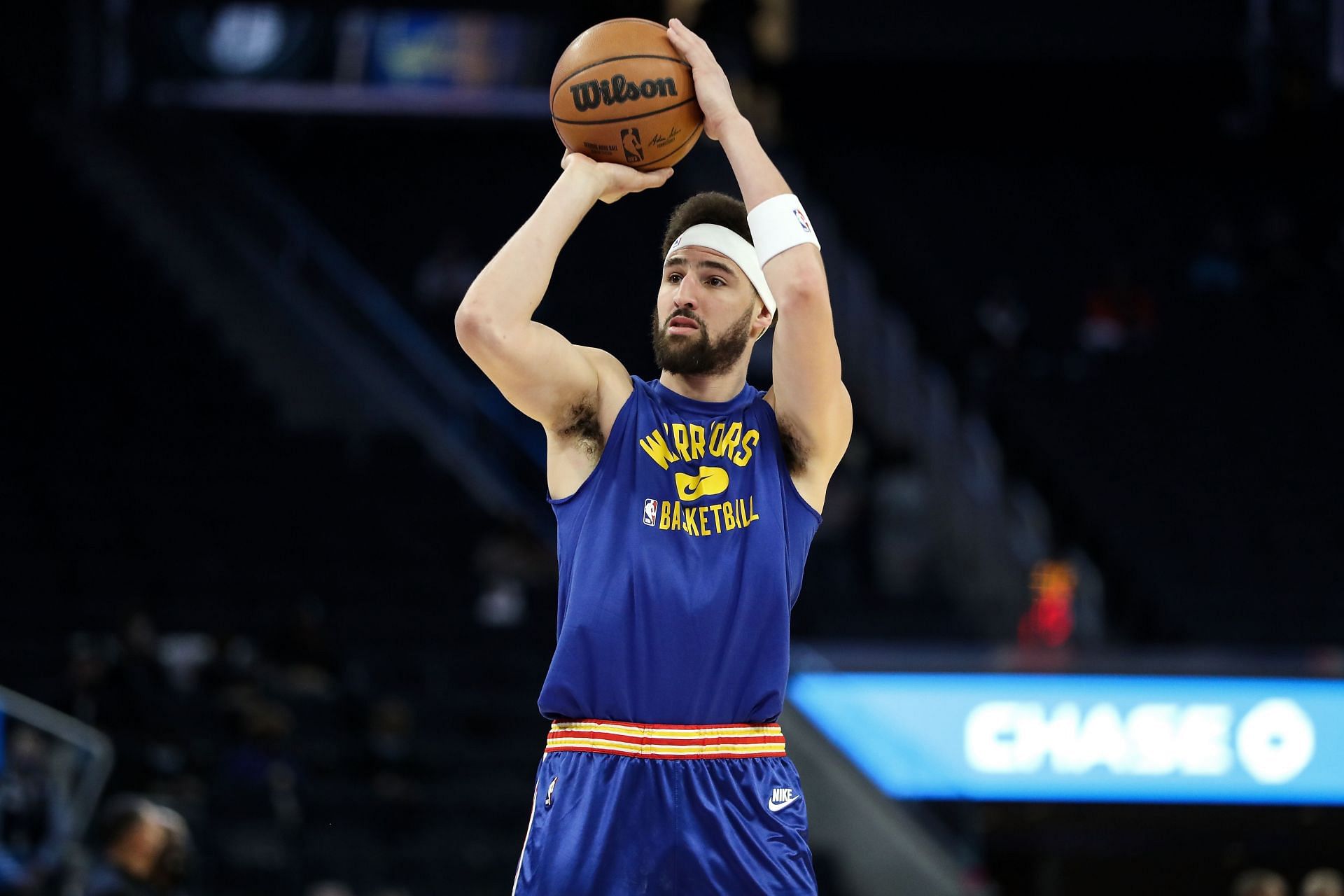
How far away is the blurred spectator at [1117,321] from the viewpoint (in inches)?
732

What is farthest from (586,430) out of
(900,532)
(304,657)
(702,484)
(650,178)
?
(900,532)

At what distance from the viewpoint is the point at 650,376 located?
1538 centimetres

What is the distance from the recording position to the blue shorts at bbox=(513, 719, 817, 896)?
3.63m

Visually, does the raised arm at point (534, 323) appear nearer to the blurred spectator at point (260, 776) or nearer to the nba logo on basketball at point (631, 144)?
the nba logo on basketball at point (631, 144)

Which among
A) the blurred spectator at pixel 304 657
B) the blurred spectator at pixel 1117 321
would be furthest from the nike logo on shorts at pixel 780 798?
the blurred spectator at pixel 1117 321

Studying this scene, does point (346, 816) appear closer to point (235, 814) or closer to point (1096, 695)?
point (235, 814)

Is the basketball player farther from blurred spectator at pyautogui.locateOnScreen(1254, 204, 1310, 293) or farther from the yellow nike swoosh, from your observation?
blurred spectator at pyautogui.locateOnScreen(1254, 204, 1310, 293)

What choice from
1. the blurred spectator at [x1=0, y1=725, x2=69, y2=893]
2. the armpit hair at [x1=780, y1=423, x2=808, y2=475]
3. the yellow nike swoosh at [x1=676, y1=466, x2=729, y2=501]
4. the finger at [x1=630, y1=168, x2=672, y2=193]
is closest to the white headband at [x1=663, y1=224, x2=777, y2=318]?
the finger at [x1=630, y1=168, x2=672, y2=193]

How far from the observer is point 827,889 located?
1086 centimetres

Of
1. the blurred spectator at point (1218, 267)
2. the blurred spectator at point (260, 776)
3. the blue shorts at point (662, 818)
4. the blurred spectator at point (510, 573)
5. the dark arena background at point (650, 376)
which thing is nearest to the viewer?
the blue shorts at point (662, 818)

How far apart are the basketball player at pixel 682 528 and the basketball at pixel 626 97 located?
2.1 inches

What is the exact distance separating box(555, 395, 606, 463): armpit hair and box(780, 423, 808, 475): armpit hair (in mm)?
391

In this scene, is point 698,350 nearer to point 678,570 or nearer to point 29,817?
point 678,570

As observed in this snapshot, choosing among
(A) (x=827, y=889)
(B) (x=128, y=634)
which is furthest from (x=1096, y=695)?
(B) (x=128, y=634)
